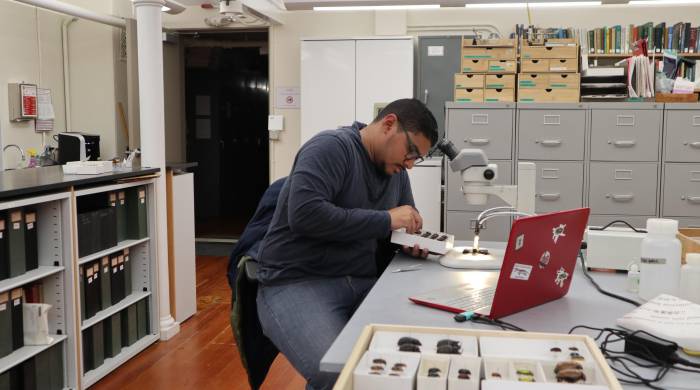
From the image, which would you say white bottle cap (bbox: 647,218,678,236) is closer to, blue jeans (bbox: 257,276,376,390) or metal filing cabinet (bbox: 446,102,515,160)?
blue jeans (bbox: 257,276,376,390)

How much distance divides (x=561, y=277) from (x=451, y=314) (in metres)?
0.35

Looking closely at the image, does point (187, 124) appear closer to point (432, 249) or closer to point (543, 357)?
point (432, 249)

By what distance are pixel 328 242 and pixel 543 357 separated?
42.6 inches

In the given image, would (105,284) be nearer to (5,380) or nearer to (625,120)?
(5,380)

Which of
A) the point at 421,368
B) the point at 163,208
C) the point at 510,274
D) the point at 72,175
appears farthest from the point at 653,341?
the point at 163,208

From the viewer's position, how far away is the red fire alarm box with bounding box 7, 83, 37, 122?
16.4ft

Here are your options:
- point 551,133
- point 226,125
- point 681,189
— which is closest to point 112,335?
point 551,133

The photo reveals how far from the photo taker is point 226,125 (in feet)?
26.0

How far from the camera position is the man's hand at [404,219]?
195 cm

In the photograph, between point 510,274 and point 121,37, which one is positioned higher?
point 121,37

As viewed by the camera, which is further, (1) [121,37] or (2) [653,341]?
(1) [121,37]

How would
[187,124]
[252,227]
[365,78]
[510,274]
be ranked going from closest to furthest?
[510,274] → [252,227] → [365,78] → [187,124]

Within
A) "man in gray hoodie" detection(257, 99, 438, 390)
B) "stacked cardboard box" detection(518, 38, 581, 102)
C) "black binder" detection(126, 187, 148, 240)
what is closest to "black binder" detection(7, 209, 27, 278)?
"black binder" detection(126, 187, 148, 240)

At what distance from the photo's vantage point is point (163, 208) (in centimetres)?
366
